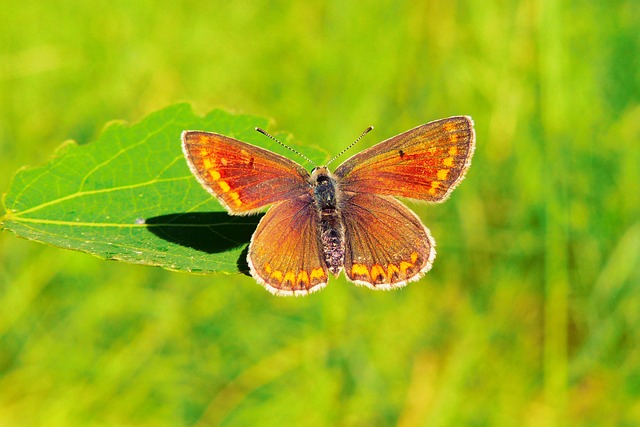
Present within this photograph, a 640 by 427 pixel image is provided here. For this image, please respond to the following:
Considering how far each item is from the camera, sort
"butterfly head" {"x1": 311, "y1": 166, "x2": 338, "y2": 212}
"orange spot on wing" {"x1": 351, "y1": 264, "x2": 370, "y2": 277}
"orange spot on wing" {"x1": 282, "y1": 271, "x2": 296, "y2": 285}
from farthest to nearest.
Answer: "butterfly head" {"x1": 311, "y1": 166, "x2": 338, "y2": 212} < "orange spot on wing" {"x1": 351, "y1": 264, "x2": 370, "y2": 277} < "orange spot on wing" {"x1": 282, "y1": 271, "x2": 296, "y2": 285}

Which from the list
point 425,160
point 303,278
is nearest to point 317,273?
point 303,278

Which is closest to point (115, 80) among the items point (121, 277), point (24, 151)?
point (24, 151)

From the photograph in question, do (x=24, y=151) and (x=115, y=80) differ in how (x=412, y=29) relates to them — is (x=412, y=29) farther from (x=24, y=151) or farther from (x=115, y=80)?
(x=24, y=151)

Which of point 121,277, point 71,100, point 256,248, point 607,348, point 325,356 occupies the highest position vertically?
point 71,100

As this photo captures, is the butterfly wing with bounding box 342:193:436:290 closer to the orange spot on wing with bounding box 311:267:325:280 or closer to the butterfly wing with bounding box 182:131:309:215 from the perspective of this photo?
the orange spot on wing with bounding box 311:267:325:280

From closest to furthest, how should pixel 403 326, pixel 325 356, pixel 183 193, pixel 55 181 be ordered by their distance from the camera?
pixel 55 181, pixel 183 193, pixel 325 356, pixel 403 326

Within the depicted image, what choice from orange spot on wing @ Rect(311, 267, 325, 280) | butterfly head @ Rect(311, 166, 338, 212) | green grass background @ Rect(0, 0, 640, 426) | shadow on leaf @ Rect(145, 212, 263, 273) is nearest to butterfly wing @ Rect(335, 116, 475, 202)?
butterfly head @ Rect(311, 166, 338, 212)

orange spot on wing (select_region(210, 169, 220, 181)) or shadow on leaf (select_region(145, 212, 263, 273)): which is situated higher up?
orange spot on wing (select_region(210, 169, 220, 181))
